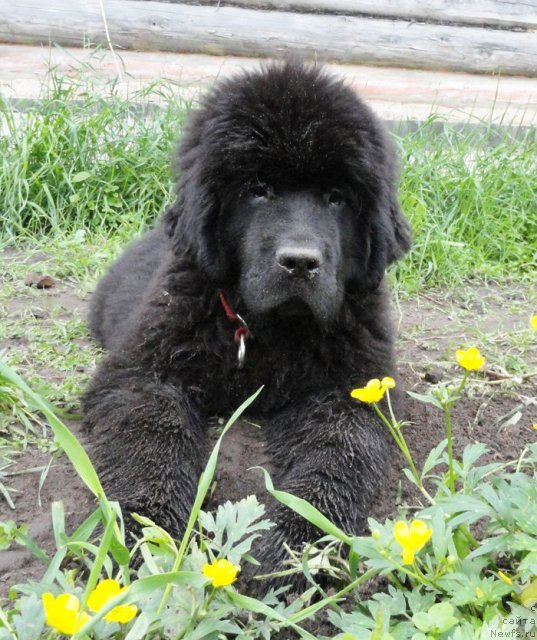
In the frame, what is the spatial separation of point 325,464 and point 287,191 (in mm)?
839

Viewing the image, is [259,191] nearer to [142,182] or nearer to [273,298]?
[273,298]

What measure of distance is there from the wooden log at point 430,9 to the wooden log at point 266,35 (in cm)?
6

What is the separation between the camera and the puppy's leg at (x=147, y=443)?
2061 millimetres

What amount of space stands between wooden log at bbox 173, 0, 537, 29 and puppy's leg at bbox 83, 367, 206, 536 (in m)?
4.67

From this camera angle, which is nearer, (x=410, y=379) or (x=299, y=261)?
(x=299, y=261)

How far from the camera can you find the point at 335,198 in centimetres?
258

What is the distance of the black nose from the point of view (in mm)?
2291

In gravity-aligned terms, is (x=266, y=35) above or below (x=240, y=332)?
above

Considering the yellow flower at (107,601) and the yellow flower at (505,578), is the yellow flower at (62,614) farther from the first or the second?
the yellow flower at (505,578)

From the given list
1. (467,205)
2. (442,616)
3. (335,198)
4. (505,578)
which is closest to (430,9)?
(467,205)

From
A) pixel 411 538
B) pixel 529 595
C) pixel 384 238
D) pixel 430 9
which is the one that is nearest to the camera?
pixel 411 538

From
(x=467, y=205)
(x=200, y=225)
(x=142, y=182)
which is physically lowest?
(x=142, y=182)

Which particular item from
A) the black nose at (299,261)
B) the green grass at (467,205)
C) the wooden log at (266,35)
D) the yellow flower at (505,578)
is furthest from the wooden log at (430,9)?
the yellow flower at (505,578)

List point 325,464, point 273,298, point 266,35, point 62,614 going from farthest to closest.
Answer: point 266,35 < point 273,298 < point 325,464 < point 62,614
